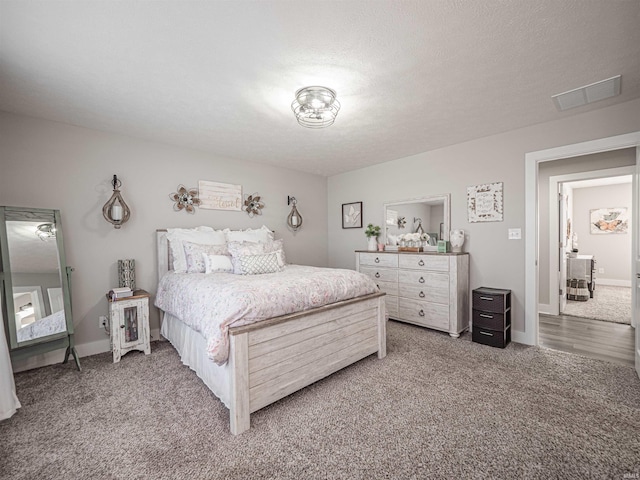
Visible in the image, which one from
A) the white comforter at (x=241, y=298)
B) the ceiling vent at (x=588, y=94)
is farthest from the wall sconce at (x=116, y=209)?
the ceiling vent at (x=588, y=94)

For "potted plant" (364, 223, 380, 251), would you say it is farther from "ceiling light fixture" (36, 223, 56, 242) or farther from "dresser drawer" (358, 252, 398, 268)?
"ceiling light fixture" (36, 223, 56, 242)

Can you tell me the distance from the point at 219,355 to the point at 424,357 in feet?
6.66

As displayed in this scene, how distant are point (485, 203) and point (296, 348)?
2896 millimetres

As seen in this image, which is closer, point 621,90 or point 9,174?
point 621,90

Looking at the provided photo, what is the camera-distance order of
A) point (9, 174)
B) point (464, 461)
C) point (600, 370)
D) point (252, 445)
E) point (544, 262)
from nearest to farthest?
point (464, 461) → point (252, 445) → point (600, 370) → point (9, 174) → point (544, 262)

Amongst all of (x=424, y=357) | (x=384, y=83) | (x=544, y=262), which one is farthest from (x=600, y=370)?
(x=384, y=83)

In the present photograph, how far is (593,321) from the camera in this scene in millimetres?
3951

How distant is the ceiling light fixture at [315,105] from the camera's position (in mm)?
2229

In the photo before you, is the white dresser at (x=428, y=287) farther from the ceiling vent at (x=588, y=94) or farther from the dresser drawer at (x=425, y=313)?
the ceiling vent at (x=588, y=94)

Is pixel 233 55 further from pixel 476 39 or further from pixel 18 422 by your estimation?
pixel 18 422

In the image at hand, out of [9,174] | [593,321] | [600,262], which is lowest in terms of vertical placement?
[593,321]

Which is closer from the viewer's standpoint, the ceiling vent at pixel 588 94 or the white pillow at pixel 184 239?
the ceiling vent at pixel 588 94

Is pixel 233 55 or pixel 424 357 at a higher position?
pixel 233 55

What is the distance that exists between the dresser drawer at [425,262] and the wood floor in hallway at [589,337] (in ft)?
4.38
